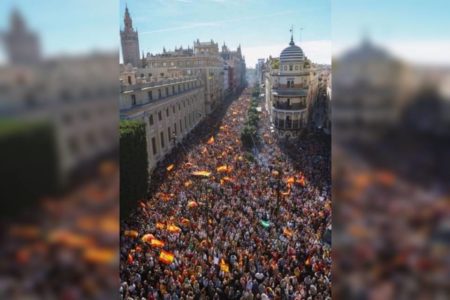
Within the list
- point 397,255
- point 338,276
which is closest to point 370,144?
→ point 338,276

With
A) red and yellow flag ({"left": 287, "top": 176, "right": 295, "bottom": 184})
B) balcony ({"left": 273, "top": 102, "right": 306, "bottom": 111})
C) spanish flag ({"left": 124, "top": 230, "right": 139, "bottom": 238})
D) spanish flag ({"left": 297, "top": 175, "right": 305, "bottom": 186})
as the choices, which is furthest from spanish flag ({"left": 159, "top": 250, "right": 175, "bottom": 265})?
balcony ({"left": 273, "top": 102, "right": 306, "bottom": 111})

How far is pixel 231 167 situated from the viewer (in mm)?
26406

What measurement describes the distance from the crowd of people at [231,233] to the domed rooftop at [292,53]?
15.2 m

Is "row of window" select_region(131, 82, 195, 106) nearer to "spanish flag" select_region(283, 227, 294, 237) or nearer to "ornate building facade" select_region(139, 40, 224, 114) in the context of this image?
"ornate building facade" select_region(139, 40, 224, 114)

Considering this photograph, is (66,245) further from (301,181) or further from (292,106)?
(292,106)

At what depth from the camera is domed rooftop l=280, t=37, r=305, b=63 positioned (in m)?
39.3

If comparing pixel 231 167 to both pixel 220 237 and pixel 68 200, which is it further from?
pixel 68 200

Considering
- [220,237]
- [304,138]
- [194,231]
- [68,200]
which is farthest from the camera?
[304,138]

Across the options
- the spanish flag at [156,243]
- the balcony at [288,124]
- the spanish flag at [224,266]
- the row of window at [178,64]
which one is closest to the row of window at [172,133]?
the balcony at [288,124]

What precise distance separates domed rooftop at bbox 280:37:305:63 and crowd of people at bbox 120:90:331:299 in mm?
15236

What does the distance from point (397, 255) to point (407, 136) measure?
1.82 metres

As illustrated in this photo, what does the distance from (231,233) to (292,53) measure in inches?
1106

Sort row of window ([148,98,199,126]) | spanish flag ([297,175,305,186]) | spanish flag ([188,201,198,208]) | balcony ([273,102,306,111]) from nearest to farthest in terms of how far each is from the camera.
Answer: spanish flag ([188,201,198,208]) → spanish flag ([297,175,305,186]) → row of window ([148,98,199,126]) → balcony ([273,102,306,111])

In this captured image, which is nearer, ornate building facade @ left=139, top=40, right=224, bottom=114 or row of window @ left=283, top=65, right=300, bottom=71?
row of window @ left=283, top=65, right=300, bottom=71
